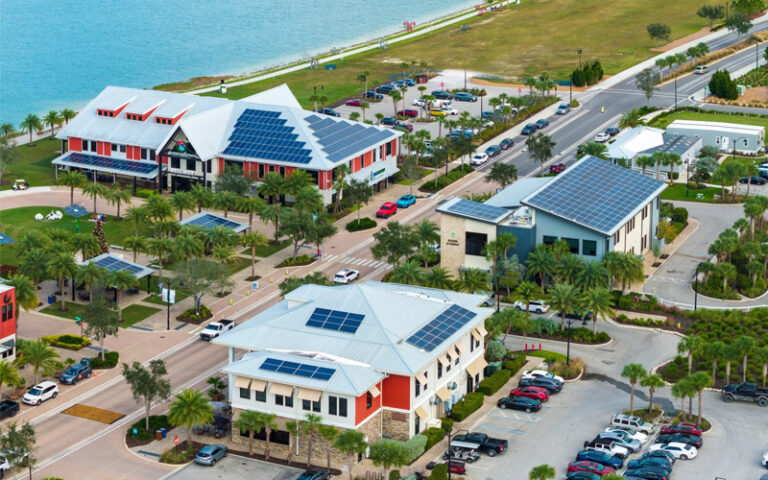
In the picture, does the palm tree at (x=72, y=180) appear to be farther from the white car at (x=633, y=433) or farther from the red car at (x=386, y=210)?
→ the white car at (x=633, y=433)

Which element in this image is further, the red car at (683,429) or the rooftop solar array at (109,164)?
the rooftop solar array at (109,164)

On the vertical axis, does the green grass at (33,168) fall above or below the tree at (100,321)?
above

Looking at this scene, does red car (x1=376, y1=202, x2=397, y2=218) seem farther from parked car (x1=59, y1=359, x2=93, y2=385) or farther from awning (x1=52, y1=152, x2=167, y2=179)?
parked car (x1=59, y1=359, x2=93, y2=385)

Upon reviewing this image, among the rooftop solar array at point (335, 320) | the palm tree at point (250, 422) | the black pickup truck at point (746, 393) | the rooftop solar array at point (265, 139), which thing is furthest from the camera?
the rooftop solar array at point (265, 139)

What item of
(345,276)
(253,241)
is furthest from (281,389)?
(253,241)

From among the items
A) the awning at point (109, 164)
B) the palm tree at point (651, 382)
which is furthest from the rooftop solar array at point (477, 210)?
the awning at point (109, 164)

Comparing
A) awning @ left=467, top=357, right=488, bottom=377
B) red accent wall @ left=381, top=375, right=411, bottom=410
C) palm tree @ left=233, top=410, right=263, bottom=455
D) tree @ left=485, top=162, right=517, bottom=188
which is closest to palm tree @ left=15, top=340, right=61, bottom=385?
palm tree @ left=233, top=410, right=263, bottom=455
